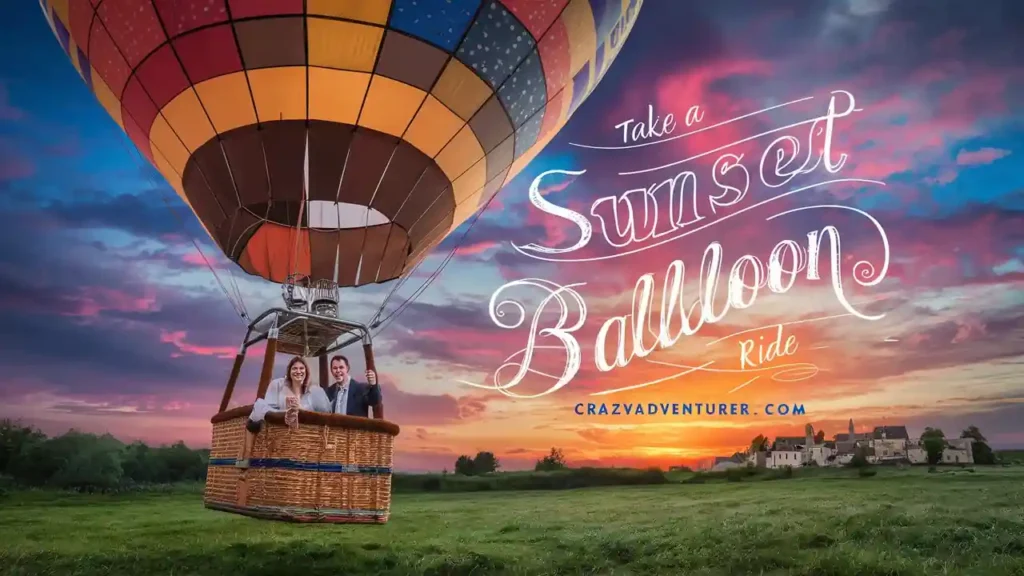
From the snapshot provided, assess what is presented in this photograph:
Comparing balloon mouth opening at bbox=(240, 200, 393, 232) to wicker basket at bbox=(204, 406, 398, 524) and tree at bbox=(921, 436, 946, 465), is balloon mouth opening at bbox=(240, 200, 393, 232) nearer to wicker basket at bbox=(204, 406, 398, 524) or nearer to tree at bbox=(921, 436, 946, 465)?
wicker basket at bbox=(204, 406, 398, 524)

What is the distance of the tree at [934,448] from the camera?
22833mm

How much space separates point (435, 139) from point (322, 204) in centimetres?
134

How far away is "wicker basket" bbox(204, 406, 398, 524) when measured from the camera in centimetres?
479

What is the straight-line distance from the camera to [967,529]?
7676 mm

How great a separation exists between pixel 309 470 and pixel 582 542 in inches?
172

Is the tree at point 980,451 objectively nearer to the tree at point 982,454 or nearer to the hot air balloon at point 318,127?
the tree at point 982,454

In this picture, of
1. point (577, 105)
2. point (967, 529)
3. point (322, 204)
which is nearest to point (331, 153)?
point (322, 204)

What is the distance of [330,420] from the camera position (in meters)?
4.95

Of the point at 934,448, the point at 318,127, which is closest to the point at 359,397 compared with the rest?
the point at 318,127

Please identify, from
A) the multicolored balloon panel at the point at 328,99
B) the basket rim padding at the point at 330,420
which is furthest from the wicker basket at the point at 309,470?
the multicolored balloon panel at the point at 328,99

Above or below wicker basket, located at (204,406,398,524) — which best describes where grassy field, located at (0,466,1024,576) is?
below

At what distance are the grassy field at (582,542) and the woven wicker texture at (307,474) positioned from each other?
41cm

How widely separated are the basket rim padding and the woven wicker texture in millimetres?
28

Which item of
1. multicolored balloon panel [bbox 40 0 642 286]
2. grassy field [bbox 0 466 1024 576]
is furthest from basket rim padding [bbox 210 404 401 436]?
multicolored balloon panel [bbox 40 0 642 286]
